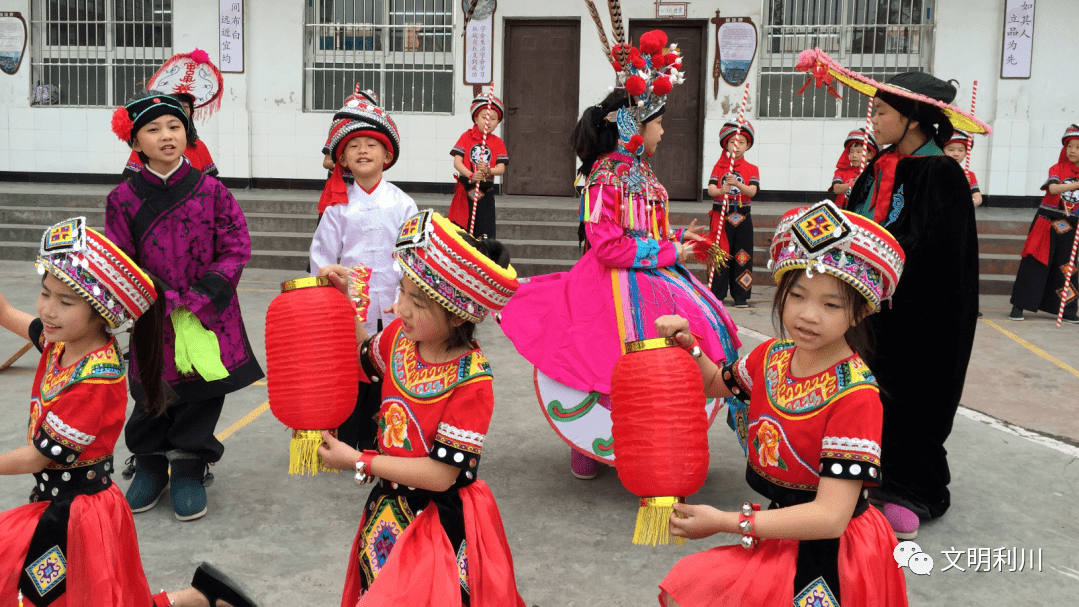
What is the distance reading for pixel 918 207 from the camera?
11.5 ft

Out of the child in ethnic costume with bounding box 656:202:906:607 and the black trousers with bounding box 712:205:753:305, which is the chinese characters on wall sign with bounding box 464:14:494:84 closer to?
the black trousers with bounding box 712:205:753:305

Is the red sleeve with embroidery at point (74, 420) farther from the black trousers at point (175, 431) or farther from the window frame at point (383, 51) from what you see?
the window frame at point (383, 51)

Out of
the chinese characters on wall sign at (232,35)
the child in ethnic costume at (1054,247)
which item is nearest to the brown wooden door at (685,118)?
the child in ethnic costume at (1054,247)

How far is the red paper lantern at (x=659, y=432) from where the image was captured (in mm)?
2049

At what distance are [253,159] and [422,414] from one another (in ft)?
35.9

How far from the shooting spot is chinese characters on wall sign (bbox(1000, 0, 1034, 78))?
11070mm

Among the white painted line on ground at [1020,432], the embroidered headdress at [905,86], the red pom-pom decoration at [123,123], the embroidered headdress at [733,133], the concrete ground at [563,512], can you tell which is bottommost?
the concrete ground at [563,512]

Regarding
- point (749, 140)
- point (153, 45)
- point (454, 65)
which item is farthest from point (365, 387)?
point (153, 45)

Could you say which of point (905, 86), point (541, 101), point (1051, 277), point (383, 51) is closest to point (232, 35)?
point (383, 51)

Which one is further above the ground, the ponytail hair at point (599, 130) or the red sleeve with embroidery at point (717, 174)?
the ponytail hair at point (599, 130)

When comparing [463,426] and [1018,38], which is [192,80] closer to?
[463,426]

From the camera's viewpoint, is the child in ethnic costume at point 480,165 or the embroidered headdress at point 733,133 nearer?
the embroidered headdress at point 733,133

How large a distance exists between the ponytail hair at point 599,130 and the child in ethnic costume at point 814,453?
5.97 ft

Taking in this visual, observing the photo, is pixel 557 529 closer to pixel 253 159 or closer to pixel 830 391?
pixel 830 391
